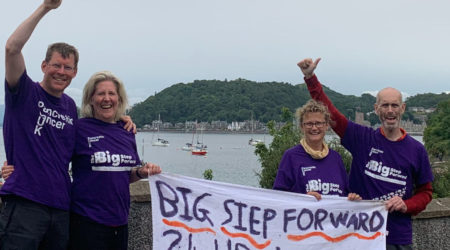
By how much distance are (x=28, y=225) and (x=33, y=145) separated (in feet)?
1.82

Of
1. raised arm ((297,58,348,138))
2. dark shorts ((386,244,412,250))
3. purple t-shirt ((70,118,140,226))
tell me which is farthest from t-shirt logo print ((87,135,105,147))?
dark shorts ((386,244,412,250))

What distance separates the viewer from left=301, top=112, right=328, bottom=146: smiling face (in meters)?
4.38

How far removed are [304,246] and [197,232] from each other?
0.98 metres

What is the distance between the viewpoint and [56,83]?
144 inches

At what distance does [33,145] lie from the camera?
3.53m

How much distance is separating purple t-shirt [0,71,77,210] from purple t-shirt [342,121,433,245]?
252 cm

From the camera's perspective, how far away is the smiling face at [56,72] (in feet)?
11.9

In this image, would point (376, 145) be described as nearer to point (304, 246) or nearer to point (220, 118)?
point (304, 246)

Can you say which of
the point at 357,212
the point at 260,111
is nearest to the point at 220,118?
the point at 260,111

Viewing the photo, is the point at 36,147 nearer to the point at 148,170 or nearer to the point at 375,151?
the point at 148,170

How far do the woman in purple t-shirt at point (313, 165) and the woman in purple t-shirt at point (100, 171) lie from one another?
4.37ft

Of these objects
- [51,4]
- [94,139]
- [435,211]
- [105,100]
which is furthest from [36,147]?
[435,211]

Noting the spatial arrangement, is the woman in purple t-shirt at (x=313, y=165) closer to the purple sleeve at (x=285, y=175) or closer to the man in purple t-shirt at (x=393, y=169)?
the purple sleeve at (x=285, y=175)

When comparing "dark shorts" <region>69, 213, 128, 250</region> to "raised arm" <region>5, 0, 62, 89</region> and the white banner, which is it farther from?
"raised arm" <region>5, 0, 62, 89</region>
